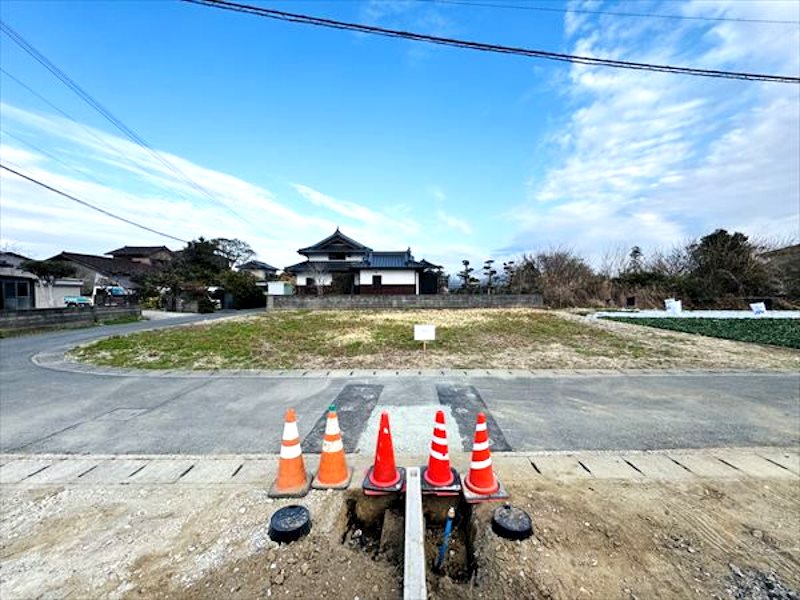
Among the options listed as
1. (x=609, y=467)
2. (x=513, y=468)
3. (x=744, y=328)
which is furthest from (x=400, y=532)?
(x=744, y=328)

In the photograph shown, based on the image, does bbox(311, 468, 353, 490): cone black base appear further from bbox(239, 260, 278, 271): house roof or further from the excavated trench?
bbox(239, 260, 278, 271): house roof

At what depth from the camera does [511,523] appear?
1.96 m

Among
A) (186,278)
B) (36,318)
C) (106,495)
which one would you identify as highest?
(186,278)

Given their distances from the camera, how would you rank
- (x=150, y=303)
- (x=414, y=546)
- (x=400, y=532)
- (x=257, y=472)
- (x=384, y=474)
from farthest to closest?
(x=150, y=303) → (x=257, y=472) → (x=384, y=474) → (x=400, y=532) → (x=414, y=546)

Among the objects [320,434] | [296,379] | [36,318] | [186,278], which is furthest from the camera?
[186,278]

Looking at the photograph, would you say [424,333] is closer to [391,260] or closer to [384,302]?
[384,302]

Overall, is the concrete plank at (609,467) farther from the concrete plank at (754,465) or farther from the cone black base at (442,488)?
the cone black base at (442,488)

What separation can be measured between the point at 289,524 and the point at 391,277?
2471 centimetres

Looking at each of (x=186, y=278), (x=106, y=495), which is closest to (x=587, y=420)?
(x=106, y=495)

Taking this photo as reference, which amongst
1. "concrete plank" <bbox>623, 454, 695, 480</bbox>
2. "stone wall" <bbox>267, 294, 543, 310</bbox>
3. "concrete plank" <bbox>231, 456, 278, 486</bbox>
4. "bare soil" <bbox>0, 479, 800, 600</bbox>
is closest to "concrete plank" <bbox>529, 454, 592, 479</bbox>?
"bare soil" <bbox>0, 479, 800, 600</bbox>

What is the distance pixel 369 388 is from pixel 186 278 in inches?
992

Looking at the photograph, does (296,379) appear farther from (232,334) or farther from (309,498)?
(232,334)

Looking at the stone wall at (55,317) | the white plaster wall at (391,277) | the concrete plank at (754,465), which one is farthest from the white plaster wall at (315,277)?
the concrete plank at (754,465)

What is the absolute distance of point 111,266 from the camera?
2959 cm
